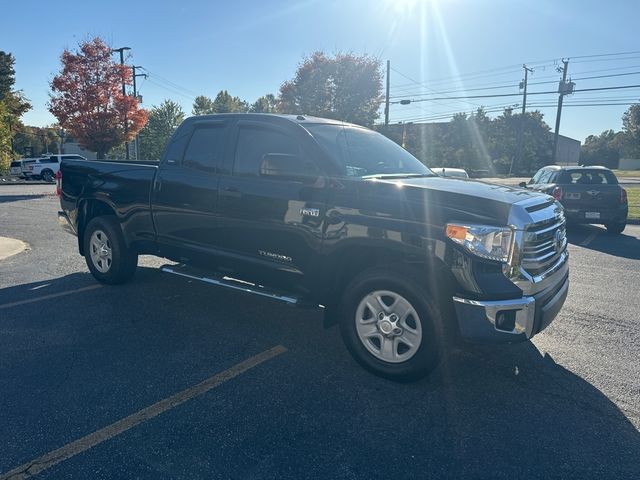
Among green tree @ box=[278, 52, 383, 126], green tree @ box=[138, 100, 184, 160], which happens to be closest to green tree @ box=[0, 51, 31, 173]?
green tree @ box=[138, 100, 184, 160]

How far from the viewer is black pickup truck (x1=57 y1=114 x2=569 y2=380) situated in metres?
3.19

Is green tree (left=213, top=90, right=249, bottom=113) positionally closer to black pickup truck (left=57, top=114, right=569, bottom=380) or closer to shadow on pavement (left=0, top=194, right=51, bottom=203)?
shadow on pavement (left=0, top=194, right=51, bottom=203)

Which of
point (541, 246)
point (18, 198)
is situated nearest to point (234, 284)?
point (541, 246)

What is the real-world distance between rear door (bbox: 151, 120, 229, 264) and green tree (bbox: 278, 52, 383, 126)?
2968 cm

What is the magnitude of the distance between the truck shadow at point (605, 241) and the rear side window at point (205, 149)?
7.53 metres

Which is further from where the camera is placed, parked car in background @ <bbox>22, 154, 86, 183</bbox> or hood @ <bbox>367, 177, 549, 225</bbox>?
parked car in background @ <bbox>22, 154, 86, 183</bbox>

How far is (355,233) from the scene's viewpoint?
358cm

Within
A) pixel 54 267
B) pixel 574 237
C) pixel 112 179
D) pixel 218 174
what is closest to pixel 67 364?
pixel 218 174

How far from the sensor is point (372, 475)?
2.49 meters

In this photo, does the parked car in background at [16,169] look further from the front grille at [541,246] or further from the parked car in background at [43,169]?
the front grille at [541,246]

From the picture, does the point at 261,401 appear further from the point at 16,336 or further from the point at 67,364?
the point at 16,336

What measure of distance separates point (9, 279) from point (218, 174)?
3823 mm

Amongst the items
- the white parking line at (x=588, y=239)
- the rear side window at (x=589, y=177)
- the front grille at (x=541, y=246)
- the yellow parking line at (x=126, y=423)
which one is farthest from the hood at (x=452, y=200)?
the rear side window at (x=589, y=177)

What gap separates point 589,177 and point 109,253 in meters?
10.5
